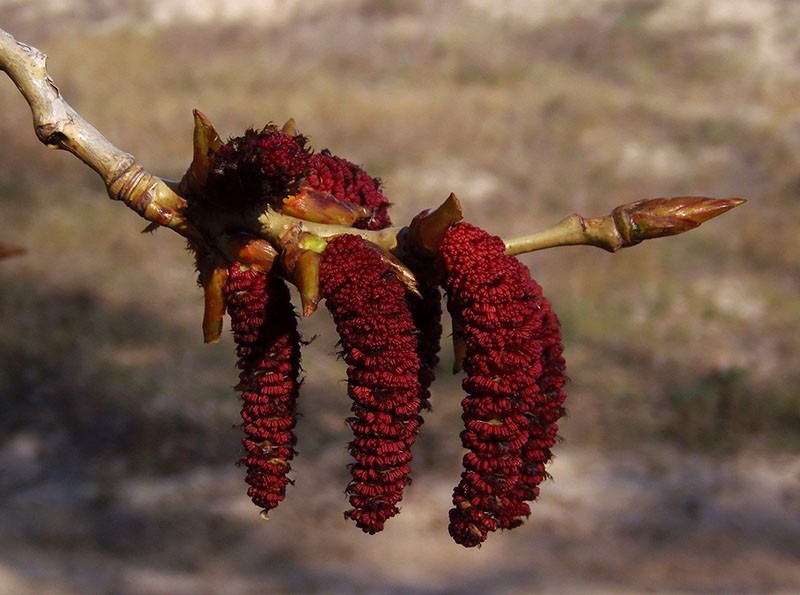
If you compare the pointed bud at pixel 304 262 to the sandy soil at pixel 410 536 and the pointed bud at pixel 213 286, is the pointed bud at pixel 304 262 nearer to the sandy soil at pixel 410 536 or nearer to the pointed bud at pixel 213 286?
the pointed bud at pixel 213 286

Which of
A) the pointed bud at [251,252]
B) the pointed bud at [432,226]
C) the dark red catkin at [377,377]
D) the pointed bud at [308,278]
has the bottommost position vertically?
the dark red catkin at [377,377]

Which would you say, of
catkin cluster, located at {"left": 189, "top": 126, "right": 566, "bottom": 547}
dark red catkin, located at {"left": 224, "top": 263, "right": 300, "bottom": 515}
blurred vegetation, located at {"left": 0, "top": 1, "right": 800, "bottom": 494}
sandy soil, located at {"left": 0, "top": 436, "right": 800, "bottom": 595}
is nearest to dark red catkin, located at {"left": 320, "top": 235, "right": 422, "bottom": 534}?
catkin cluster, located at {"left": 189, "top": 126, "right": 566, "bottom": 547}

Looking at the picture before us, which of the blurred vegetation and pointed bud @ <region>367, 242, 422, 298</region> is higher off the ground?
the blurred vegetation

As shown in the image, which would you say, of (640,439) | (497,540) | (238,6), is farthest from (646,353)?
(238,6)

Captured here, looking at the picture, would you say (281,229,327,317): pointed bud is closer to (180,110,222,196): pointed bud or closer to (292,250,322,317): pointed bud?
(292,250,322,317): pointed bud

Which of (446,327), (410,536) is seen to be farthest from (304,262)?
(446,327)

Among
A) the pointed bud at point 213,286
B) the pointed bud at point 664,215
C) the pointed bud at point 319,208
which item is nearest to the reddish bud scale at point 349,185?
the pointed bud at point 319,208

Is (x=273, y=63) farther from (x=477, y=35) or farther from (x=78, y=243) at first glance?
(x=78, y=243)
